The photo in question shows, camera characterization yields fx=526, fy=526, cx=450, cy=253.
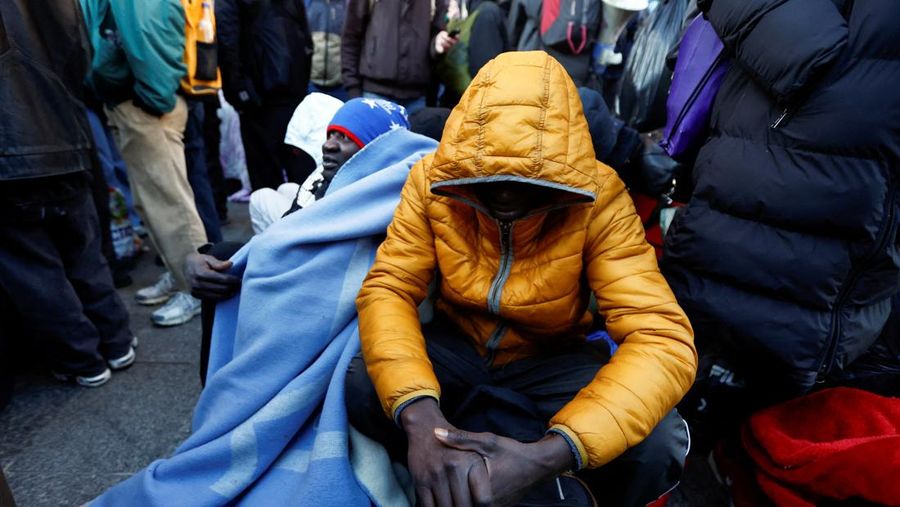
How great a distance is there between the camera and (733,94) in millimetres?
1364

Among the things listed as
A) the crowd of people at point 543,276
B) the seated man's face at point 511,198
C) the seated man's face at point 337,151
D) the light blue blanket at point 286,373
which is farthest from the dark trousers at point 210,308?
the seated man's face at point 511,198

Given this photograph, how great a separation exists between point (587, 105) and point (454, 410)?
39.6 inches

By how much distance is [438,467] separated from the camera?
1009 millimetres

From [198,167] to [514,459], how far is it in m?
2.76

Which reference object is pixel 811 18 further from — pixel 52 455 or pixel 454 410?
pixel 52 455

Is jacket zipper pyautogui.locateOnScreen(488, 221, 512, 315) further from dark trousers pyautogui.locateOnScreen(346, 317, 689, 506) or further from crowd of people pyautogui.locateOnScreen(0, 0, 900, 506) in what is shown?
dark trousers pyautogui.locateOnScreen(346, 317, 689, 506)

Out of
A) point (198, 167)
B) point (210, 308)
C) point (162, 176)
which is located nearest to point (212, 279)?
point (210, 308)

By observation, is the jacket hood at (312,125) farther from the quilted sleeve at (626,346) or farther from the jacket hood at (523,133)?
the quilted sleeve at (626,346)

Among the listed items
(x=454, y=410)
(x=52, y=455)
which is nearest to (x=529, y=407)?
(x=454, y=410)

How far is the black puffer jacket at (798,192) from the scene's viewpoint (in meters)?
1.11

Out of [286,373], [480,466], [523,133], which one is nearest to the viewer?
[480,466]

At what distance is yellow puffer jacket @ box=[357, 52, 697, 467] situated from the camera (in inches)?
42.0

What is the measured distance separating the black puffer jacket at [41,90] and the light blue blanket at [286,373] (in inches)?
34.4

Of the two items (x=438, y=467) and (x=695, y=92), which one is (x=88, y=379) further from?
(x=695, y=92)
